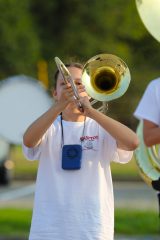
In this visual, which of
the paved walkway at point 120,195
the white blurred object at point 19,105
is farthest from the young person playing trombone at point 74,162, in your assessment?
the paved walkway at point 120,195

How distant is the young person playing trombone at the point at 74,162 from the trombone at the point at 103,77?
0.04 metres

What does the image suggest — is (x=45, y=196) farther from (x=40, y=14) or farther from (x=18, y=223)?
(x=40, y=14)

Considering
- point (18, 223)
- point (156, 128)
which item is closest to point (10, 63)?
point (18, 223)

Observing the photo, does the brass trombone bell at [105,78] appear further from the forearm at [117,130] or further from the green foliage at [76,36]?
the green foliage at [76,36]

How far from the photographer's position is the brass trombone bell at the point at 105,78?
3.63 m

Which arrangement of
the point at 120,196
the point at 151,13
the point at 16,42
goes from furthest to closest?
the point at 16,42
the point at 120,196
the point at 151,13

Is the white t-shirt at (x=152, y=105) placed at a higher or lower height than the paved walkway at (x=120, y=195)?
lower

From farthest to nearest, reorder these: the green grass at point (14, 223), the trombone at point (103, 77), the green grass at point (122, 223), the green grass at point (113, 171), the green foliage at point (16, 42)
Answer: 1. the green foliage at point (16, 42)
2. the green grass at point (113, 171)
3. the green grass at point (122, 223)
4. the green grass at point (14, 223)
5. the trombone at point (103, 77)

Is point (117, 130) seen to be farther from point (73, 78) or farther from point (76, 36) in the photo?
point (76, 36)

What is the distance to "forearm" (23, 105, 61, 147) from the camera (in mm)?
3518

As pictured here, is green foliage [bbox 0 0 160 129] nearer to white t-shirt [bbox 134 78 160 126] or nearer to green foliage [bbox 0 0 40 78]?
green foliage [bbox 0 0 40 78]

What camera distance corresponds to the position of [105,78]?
3684 millimetres

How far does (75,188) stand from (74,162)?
0.36 feet

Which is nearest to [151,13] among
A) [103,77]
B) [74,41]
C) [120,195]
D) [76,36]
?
[103,77]
